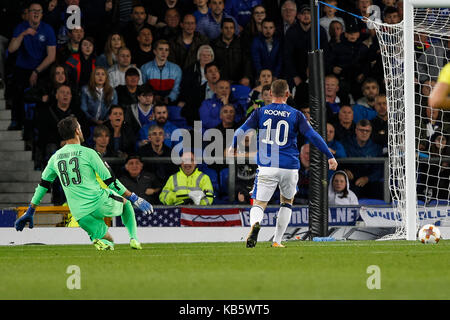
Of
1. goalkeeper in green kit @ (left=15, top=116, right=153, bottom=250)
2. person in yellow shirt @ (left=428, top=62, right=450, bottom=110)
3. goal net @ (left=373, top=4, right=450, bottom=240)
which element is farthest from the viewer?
goal net @ (left=373, top=4, right=450, bottom=240)

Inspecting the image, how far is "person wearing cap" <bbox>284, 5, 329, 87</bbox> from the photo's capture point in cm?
1756

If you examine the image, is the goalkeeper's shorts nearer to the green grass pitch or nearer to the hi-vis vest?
the green grass pitch

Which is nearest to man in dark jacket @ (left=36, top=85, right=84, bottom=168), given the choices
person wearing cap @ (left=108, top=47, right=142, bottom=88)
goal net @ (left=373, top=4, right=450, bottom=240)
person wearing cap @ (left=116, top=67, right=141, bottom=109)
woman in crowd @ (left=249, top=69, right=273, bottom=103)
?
person wearing cap @ (left=116, top=67, right=141, bottom=109)

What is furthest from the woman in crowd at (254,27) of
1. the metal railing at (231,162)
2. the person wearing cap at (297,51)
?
the metal railing at (231,162)

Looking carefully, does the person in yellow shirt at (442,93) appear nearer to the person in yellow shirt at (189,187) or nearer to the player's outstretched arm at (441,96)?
the player's outstretched arm at (441,96)

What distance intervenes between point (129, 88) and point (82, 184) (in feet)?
17.8

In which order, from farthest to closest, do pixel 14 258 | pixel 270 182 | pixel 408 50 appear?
pixel 408 50 → pixel 270 182 → pixel 14 258

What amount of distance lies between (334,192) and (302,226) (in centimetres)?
94

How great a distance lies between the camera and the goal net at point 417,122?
1421cm

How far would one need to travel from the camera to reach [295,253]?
11000 millimetres

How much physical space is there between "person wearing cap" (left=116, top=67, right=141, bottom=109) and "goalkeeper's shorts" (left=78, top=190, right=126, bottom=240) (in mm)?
5045

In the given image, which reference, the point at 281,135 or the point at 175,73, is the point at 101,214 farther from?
the point at 175,73
